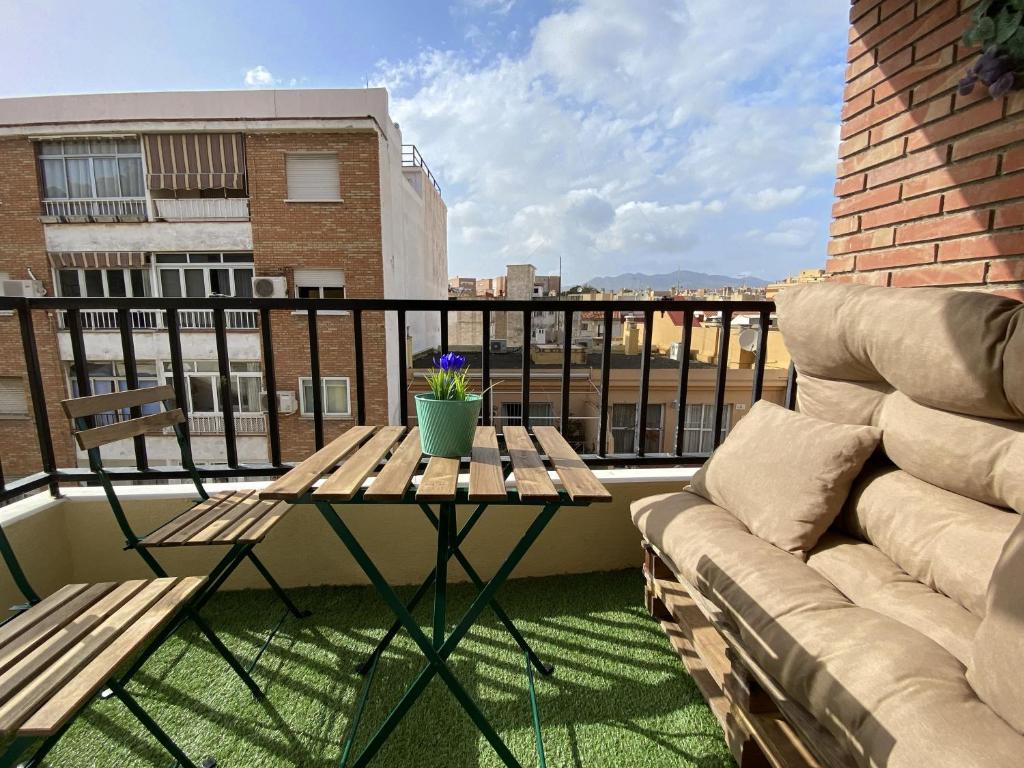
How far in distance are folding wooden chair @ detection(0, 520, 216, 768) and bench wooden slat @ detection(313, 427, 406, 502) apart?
1.67ft

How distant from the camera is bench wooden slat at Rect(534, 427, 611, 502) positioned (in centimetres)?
107

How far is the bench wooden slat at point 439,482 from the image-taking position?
102cm

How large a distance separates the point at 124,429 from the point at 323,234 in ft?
40.2

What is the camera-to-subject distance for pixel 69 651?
0.98 metres

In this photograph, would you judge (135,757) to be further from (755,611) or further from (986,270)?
(986,270)

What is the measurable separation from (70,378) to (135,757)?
16868 millimetres

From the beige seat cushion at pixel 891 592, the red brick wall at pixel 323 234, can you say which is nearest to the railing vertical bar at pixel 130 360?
the beige seat cushion at pixel 891 592

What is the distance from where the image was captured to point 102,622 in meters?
1.08

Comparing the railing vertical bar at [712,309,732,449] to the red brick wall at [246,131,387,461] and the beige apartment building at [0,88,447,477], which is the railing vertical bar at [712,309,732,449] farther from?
the red brick wall at [246,131,387,461]

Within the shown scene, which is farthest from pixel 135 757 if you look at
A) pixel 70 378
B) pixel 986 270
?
pixel 70 378

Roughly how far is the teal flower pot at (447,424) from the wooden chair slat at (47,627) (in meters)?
0.93

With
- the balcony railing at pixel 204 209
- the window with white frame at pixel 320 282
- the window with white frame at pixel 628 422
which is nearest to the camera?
the balcony railing at pixel 204 209

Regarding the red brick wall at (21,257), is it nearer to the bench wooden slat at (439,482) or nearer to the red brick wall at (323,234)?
the red brick wall at (323,234)

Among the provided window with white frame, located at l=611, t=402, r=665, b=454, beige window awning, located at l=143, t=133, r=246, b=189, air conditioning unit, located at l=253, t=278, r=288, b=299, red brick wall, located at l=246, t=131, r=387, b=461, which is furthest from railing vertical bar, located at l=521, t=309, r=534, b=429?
beige window awning, located at l=143, t=133, r=246, b=189
